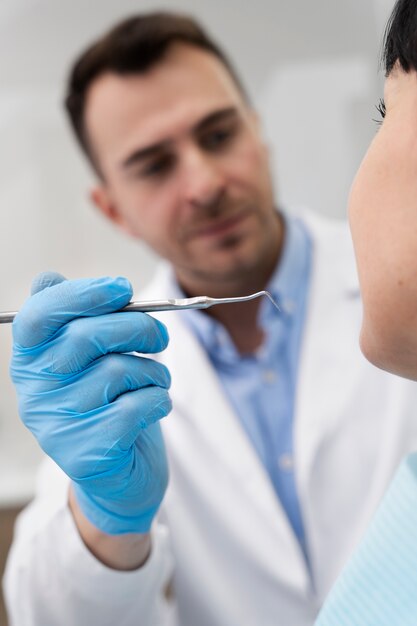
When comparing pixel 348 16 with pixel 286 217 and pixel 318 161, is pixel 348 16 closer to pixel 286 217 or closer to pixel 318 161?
pixel 318 161

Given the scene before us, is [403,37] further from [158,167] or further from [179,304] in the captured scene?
[158,167]

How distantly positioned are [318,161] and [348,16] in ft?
1.34

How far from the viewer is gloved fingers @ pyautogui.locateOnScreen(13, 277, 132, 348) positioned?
0.73 m

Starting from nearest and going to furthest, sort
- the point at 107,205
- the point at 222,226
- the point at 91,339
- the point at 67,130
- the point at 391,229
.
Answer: the point at 391,229 → the point at 91,339 → the point at 222,226 → the point at 107,205 → the point at 67,130

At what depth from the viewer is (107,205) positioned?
1557mm

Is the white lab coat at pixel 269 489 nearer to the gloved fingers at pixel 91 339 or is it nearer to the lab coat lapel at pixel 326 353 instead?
the lab coat lapel at pixel 326 353

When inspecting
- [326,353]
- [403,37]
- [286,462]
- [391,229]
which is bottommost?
[286,462]

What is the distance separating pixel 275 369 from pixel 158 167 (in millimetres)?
451

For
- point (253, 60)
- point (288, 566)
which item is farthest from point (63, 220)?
point (288, 566)

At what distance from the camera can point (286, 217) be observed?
1.46 m

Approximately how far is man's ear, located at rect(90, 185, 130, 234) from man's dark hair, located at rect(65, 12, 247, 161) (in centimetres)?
10

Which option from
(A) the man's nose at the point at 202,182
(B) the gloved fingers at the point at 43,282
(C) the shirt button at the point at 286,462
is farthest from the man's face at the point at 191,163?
(B) the gloved fingers at the point at 43,282

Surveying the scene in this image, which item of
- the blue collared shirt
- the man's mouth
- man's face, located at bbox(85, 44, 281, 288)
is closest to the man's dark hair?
man's face, located at bbox(85, 44, 281, 288)

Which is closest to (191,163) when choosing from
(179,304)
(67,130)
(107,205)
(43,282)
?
(107,205)
